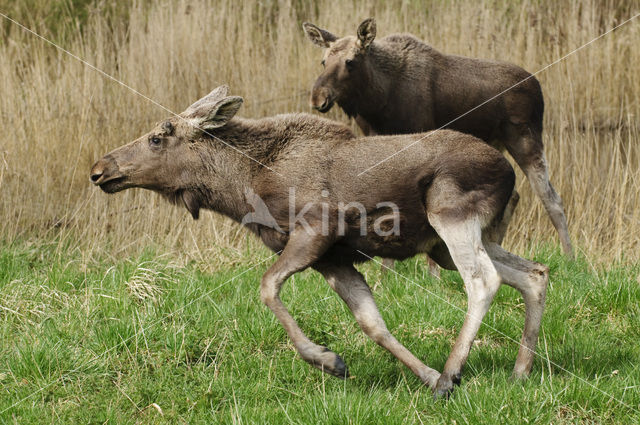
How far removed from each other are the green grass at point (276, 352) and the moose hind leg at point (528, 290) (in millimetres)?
162

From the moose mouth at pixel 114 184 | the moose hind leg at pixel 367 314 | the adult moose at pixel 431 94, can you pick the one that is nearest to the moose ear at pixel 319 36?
the adult moose at pixel 431 94

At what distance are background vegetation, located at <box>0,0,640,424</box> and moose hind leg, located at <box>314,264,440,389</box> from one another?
A: 0.62 ft

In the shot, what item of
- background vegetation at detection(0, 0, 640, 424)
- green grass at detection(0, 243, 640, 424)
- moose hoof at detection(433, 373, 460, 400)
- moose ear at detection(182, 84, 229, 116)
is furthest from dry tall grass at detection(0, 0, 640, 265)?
moose hoof at detection(433, 373, 460, 400)

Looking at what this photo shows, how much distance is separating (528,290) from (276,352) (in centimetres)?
186

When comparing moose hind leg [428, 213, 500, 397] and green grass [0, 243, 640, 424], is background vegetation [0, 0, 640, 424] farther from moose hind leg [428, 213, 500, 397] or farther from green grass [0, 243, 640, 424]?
moose hind leg [428, 213, 500, 397]

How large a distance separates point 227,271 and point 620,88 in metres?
5.64

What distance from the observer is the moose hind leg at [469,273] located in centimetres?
550

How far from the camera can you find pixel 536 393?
4.98 metres

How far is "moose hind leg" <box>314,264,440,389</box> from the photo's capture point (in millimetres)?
5621

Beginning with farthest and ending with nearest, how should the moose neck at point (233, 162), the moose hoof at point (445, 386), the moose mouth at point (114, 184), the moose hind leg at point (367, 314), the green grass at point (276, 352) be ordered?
the moose mouth at point (114, 184)
the moose neck at point (233, 162)
the moose hind leg at point (367, 314)
the moose hoof at point (445, 386)
the green grass at point (276, 352)

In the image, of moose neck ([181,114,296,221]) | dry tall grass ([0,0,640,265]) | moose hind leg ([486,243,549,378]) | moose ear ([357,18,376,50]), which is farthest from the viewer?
dry tall grass ([0,0,640,265])

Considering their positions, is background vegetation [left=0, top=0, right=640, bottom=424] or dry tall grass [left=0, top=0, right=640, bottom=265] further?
dry tall grass [left=0, top=0, right=640, bottom=265]

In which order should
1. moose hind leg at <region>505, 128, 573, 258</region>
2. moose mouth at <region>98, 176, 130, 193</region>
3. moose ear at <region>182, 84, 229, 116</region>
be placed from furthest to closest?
moose hind leg at <region>505, 128, 573, 258</region>
moose ear at <region>182, 84, 229, 116</region>
moose mouth at <region>98, 176, 130, 193</region>

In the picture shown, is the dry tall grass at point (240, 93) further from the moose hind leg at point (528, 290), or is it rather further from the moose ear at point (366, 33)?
the moose hind leg at point (528, 290)
